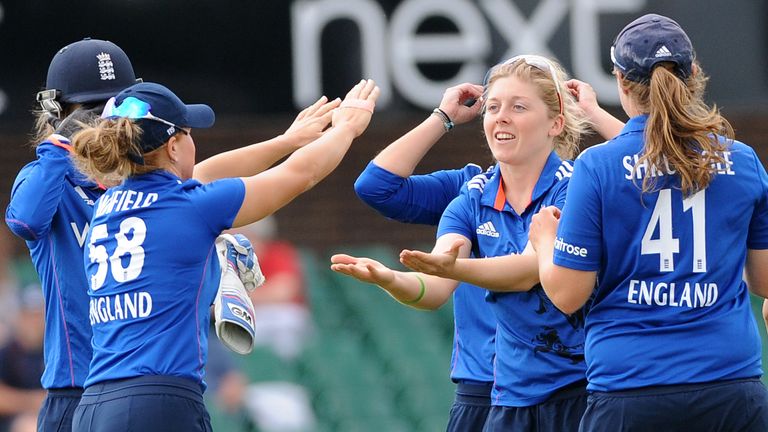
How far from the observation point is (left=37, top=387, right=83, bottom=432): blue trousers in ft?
12.8

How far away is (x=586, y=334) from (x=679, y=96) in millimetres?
694

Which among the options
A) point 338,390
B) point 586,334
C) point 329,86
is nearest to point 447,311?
point 338,390

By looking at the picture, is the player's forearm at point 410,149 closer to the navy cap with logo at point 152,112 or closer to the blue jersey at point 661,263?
the navy cap with logo at point 152,112

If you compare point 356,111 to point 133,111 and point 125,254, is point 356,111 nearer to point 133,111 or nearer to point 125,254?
point 133,111

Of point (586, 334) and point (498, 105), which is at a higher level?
point (498, 105)

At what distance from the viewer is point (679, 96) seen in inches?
134

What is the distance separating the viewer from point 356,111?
4.18 m

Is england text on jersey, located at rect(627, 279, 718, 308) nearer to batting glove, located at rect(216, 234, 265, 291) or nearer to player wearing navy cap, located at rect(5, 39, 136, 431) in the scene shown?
batting glove, located at rect(216, 234, 265, 291)

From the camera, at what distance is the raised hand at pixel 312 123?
4363 mm

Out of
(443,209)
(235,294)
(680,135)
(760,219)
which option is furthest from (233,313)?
(760,219)

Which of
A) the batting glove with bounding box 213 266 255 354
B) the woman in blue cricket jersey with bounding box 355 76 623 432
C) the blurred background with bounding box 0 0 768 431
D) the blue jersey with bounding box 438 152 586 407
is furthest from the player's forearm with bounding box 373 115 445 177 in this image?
the blurred background with bounding box 0 0 768 431

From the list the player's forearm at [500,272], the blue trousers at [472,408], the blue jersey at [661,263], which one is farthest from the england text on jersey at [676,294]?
the blue trousers at [472,408]

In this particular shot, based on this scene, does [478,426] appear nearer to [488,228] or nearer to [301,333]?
[488,228]

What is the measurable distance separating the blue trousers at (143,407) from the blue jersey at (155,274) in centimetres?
3
